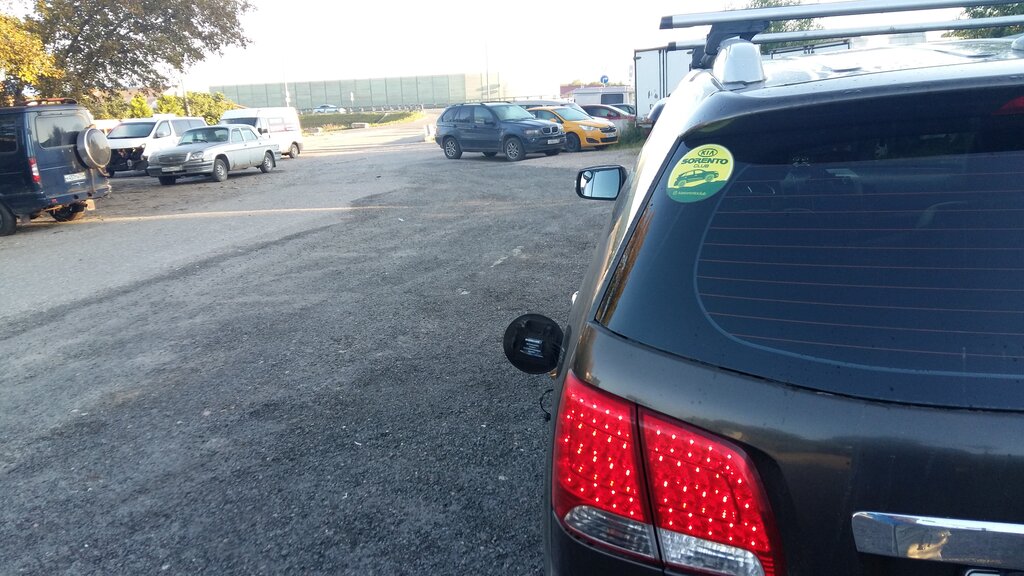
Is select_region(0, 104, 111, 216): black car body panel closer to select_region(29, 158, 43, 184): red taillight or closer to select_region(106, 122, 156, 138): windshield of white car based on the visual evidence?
select_region(29, 158, 43, 184): red taillight

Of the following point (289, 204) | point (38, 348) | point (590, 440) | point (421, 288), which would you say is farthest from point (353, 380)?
point (289, 204)

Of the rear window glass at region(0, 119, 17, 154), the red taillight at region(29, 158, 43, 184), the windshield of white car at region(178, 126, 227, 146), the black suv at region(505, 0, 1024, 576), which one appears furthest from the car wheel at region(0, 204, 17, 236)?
the black suv at region(505, 0, 1024, 576)

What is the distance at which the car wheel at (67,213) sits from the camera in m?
14.6

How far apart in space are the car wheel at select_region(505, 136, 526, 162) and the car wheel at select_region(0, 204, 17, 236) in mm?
13171

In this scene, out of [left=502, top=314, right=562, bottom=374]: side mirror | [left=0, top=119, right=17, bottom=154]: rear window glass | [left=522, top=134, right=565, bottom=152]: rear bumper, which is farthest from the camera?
[left=522, top=134, right=565, bottom=152]: rear bumper

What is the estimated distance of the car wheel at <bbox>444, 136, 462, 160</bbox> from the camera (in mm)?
23750

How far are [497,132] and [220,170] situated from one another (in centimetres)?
818

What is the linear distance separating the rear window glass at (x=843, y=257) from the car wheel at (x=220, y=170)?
20.4 metres

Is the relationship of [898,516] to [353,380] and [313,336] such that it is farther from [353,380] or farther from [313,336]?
[313,336]

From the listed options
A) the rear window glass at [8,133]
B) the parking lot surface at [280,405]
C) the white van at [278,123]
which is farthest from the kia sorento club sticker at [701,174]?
the white van at [278,123]

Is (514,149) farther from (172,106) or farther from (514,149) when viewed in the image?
(172,106)

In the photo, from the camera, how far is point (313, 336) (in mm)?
5812

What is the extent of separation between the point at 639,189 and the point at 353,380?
3.35 meters

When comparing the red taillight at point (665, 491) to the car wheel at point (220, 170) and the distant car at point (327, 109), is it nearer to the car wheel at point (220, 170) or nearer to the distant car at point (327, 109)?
the car wheel at point (220, 170)
